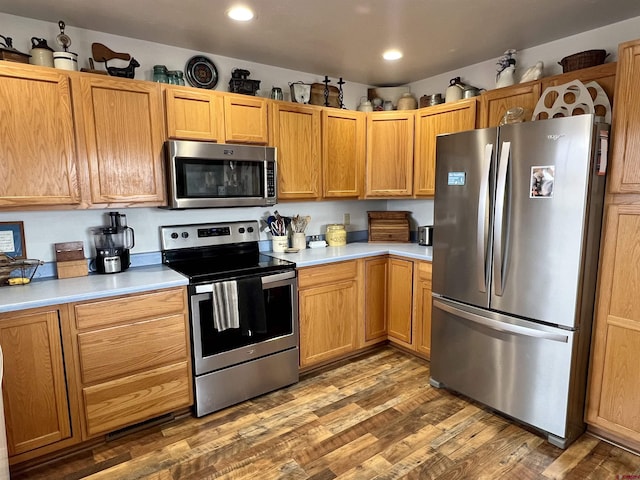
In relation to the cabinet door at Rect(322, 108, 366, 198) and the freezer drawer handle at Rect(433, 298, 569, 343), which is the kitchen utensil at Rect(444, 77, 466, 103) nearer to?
the cabinet door at Rect(322, 108, 366, 198)

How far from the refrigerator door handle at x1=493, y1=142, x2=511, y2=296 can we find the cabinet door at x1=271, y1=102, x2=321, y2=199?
146 cm

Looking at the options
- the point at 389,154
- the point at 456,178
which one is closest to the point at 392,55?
the point at 389,154

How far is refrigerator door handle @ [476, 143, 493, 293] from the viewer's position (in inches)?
85.1

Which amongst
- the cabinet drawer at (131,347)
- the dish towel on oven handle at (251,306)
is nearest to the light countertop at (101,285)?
the cabinet drawer at (131,347)

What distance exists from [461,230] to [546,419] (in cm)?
114

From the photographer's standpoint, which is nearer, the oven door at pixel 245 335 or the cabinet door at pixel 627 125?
the cabinet door at pixel 627 125

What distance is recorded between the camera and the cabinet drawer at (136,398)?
208 centimetres

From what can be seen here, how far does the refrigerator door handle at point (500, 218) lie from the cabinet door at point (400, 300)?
3.02ft

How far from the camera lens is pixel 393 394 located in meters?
2.65

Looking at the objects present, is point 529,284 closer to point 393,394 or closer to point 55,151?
point 393,394

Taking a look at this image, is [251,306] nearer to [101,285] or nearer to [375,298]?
[101,285]

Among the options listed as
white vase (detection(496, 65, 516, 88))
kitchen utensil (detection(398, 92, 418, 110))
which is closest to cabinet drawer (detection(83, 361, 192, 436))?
kitchen utensil (detection(398, 92, 418, 110))

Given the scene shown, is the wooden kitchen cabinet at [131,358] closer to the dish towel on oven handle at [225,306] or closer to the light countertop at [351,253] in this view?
the dish towel on oven handle at [225,306]

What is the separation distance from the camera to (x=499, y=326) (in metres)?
2.21
